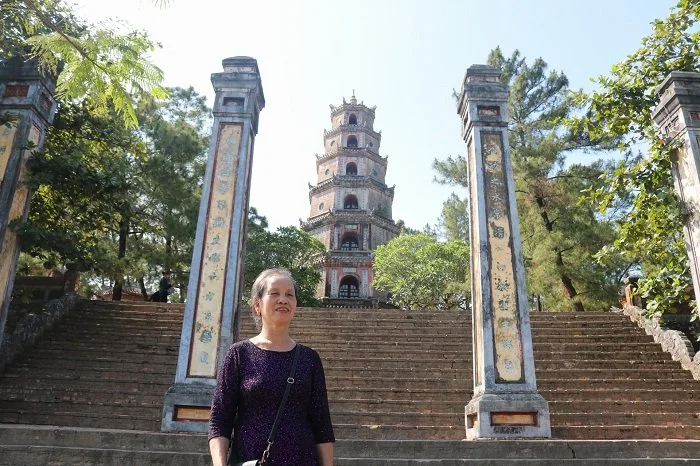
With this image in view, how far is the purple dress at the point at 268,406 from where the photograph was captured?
1522mm

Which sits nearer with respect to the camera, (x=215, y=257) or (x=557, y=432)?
(x=557, y=432)

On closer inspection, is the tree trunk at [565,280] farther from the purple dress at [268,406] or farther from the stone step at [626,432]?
the purple dress at [268,406]

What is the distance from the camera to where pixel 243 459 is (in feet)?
4.93

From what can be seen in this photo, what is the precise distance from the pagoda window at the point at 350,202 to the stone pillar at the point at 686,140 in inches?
744

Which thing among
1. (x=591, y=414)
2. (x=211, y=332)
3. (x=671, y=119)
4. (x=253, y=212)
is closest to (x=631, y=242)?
(x=671, y=119)

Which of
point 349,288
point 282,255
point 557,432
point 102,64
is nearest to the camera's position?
point 102,64

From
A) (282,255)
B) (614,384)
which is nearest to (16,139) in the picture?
(614,384)

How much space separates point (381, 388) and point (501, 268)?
7.18ft

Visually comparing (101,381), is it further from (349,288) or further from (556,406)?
(349,288)

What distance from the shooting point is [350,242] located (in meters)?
24.8

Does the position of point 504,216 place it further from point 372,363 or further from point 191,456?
point 191,456

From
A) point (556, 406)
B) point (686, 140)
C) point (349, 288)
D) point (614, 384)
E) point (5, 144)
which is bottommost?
point (556, 406)

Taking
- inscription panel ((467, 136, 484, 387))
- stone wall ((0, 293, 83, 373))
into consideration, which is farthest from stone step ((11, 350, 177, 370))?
inscription panel ((467, 136, 484, 387))

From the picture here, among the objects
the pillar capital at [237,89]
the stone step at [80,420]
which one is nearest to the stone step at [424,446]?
the stone step at [80,420]
